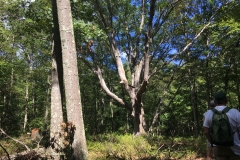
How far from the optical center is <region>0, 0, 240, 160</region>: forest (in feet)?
15.9

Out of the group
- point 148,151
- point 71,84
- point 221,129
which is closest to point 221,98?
point 221,129

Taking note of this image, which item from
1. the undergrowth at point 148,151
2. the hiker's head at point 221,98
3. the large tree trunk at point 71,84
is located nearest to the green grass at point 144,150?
the undergrowth at point 148,151

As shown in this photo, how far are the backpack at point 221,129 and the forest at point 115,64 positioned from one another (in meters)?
2.43

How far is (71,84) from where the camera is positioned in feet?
15.0

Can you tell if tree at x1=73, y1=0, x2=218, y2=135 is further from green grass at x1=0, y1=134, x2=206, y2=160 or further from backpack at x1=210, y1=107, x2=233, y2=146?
backpack at x1=210, y1=107, x2=233, y2=146

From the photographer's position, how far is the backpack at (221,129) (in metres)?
3.10

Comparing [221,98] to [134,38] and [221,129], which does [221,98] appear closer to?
[221,129]

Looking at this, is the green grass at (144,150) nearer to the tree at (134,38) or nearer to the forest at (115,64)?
the forest at (115,64)

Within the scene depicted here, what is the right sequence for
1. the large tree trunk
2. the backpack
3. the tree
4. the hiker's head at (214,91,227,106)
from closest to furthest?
1. the backpack
2. the hiker's head at (214,91,227,106)
3. the large tree trunk
4. the tree

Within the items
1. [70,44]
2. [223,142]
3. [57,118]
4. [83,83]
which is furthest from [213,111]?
[83,83]

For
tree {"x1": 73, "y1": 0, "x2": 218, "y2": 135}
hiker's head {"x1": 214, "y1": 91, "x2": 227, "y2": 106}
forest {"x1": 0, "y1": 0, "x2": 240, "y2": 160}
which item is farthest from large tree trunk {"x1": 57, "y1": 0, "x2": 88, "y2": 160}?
tree {"x1": 73, "y1": 0, "x2": 218, "y2": 135}

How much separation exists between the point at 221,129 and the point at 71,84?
2907mm

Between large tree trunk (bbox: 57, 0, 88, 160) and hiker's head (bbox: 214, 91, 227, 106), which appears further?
large tree trunk (bbox: 57, 0, 88, 160)

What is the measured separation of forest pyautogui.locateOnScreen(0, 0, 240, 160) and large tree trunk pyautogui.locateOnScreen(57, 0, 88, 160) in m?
0.02
